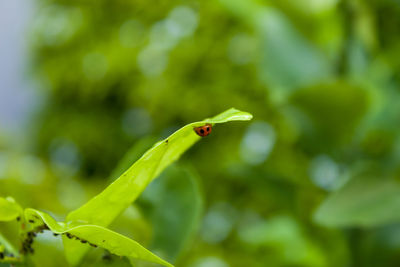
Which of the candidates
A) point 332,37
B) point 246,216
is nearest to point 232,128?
point 246,216

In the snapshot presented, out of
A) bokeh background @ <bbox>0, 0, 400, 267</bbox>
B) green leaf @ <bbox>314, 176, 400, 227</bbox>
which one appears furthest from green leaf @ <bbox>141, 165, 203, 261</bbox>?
green leaf @ <bbox>314, 176, 400, 227</bbox>

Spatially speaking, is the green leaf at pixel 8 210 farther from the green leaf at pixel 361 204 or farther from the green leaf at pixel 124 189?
the green leaf at pixel 361 204

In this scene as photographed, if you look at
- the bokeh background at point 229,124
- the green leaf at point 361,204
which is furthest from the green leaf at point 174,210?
the green leaf at point 361,204

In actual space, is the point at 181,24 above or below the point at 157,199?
above

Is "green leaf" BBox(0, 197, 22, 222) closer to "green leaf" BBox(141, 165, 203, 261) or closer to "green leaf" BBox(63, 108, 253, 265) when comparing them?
"green leaf" BBox(63, 108, 253, 265)

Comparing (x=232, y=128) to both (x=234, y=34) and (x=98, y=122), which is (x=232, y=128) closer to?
(x=234, y=34)

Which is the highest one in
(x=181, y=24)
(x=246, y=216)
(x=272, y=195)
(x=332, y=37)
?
(x=181, y=24)
